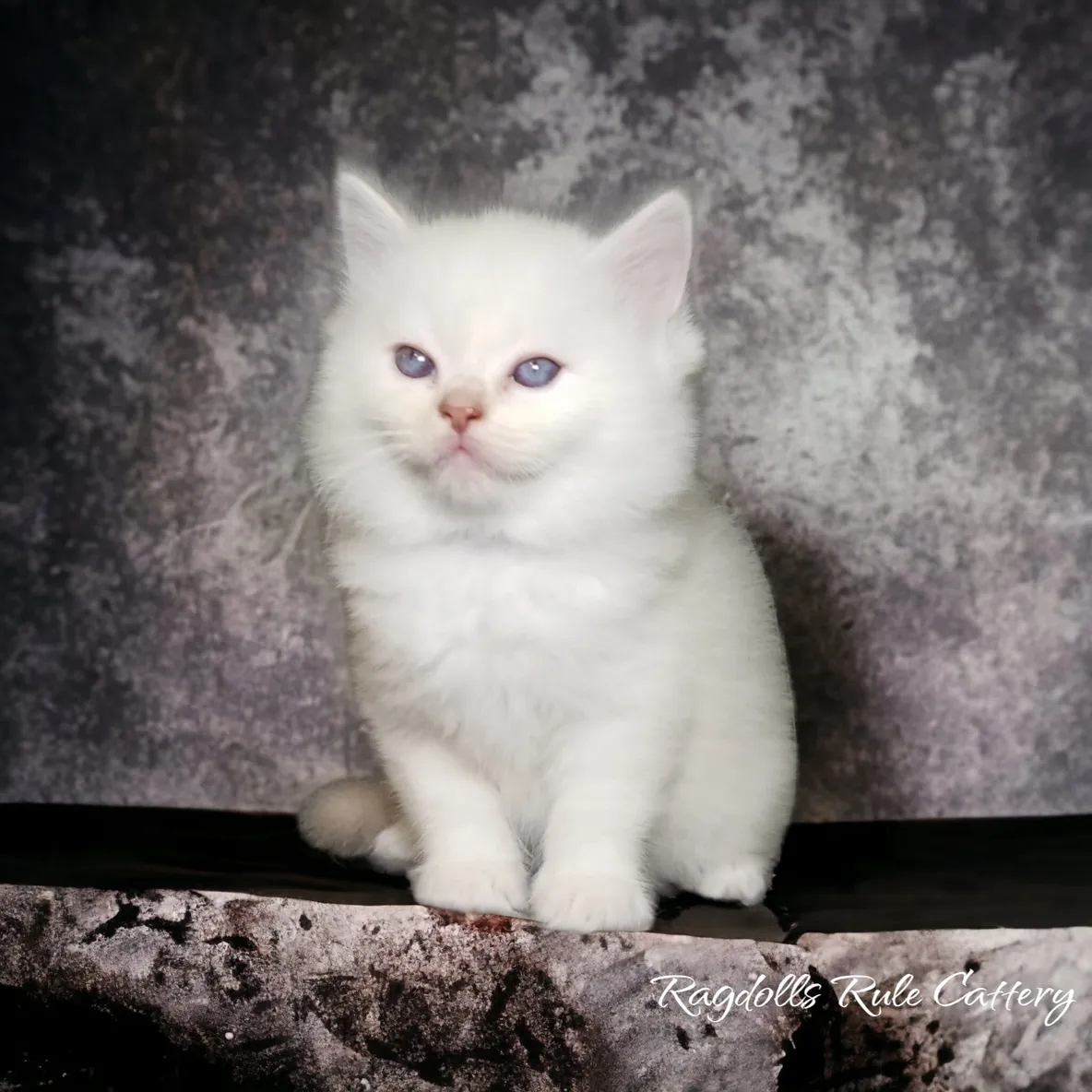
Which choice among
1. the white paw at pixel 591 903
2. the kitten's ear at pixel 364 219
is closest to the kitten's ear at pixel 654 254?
the kitten's ear at pixel 364 219

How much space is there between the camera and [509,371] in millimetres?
1568

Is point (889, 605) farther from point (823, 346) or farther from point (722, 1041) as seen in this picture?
point (722, 1041)

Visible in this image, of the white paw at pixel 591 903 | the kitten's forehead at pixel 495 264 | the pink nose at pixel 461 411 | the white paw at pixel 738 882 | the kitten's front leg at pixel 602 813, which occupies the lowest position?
the white paw at pixel 738 882

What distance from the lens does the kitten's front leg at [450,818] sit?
1.64 m

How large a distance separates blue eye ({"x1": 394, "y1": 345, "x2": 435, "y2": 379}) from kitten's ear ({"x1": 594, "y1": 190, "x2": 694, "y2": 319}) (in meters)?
0.26

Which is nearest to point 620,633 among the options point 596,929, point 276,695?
point 596,929

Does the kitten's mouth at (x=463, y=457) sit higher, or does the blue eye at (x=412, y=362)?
the blue eye at (x=412, y=362)

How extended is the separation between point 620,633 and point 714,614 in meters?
0.19

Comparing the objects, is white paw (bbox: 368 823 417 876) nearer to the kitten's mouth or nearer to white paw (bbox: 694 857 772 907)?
white paw (bbox: 694 857 772 907)

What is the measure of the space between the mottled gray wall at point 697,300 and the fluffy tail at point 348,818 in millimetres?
392

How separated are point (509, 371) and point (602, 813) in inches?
22.5

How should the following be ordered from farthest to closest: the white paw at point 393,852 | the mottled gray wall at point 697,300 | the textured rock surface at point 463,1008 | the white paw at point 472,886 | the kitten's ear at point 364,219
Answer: the mottled gray wall at point 697,300, the white paw at point 393,852, the kitten's ear at point 364,219, the white paw at point 472,886, the textured rock surface at point 463,1008

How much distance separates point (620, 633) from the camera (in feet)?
5.38

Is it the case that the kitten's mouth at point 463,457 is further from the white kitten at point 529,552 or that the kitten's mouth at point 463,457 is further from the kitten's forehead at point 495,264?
the kitten's forehead at point 495,264
